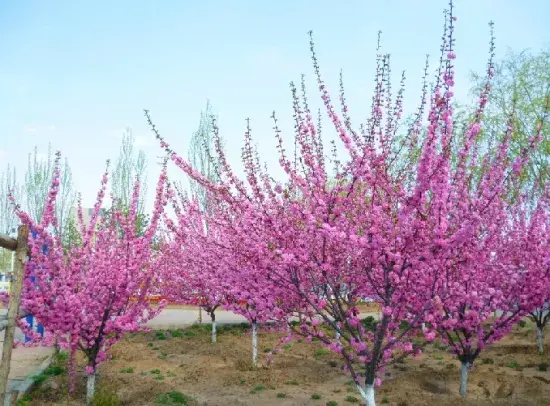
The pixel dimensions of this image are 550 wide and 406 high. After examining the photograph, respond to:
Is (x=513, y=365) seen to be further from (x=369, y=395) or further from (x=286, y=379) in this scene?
(x=369, y=395)

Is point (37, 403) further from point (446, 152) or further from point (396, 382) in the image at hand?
point (446, 152)

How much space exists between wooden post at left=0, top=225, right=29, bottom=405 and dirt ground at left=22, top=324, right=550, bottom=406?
2999 mm

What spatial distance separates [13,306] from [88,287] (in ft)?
8.38

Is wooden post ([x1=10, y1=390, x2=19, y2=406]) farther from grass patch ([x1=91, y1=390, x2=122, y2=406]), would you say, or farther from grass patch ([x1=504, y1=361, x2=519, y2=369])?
grass patch ([x1=504, y1=361, x2=519, y2=369])

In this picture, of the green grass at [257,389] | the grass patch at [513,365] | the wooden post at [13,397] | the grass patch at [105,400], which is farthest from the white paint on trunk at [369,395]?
the grass patch at [513,365]

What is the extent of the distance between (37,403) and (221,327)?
9.87m

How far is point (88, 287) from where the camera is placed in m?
6.96

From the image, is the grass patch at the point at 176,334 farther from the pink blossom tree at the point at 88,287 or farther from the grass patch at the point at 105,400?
the grass patch at the point at 105,400

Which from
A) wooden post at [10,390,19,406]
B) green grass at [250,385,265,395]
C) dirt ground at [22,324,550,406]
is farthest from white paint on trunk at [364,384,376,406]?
green grass at [250,385,265,395]

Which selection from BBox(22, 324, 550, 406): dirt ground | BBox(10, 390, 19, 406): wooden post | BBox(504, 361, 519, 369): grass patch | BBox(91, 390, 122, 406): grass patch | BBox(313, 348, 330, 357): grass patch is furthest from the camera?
BBox(313, 348, 330, 357): grass patch

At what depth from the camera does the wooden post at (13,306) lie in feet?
14.3

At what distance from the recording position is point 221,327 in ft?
56.7

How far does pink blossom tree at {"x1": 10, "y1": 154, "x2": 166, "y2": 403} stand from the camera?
6691 millimetres

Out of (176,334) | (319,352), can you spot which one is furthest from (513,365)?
(176,334)
